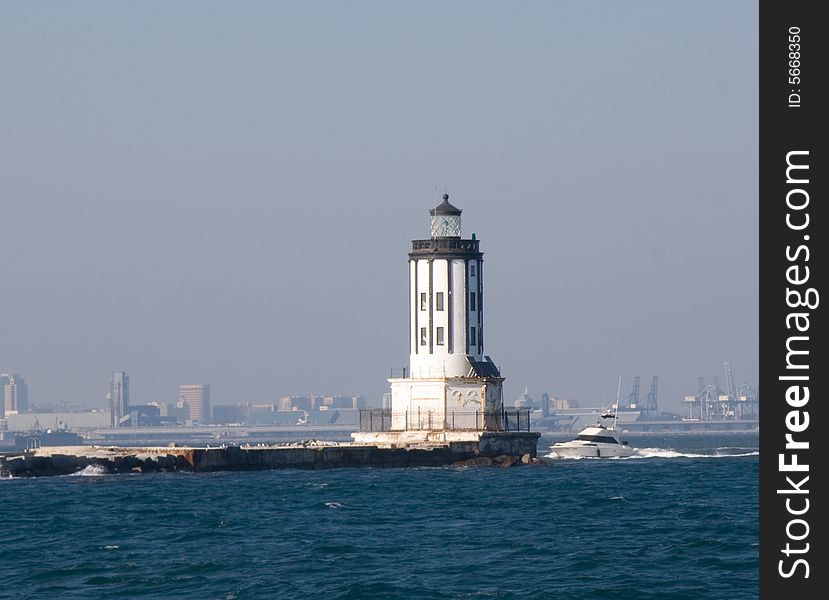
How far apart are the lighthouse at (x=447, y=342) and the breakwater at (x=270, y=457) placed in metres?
2.27

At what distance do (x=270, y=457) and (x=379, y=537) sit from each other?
127 ft

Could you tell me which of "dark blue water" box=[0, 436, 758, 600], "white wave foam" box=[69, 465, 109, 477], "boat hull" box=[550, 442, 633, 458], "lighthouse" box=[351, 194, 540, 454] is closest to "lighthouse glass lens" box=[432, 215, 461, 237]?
"lighthouse" box=[351, 194, 540, 454]

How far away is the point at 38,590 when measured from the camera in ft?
134

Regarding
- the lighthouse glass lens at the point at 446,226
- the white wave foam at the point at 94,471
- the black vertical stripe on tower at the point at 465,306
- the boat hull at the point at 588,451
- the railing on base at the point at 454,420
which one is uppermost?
the lighthouse glass lens at the point at 446,226

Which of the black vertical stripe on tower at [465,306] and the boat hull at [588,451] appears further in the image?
the boat hull at [588,451]

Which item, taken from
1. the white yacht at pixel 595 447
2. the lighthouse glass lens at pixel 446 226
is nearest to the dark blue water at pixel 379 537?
the lighthouse glass lens at pixel 446 226

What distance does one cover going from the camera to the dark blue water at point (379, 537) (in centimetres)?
4062

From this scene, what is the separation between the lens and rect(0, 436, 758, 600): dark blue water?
40625 millimetres

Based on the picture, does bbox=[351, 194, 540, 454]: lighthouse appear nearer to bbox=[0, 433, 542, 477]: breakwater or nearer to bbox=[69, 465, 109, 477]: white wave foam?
bbox=[0, 433, 542, 477]: breakwater

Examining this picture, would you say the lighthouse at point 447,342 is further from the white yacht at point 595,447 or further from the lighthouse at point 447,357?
the white yacht at point 595,447

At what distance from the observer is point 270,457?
90.4 metres

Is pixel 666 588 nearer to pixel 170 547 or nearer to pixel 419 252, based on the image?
pixel 170 547
